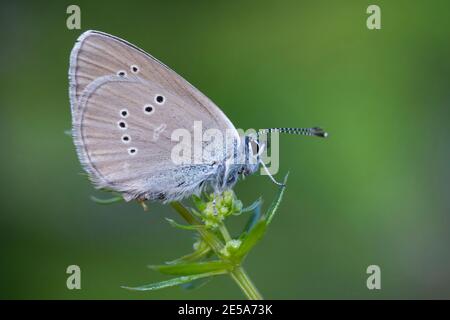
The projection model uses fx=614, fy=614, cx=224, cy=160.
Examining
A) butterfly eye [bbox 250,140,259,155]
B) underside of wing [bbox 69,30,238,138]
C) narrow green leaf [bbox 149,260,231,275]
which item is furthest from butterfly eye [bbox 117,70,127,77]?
narrow green leaf [bbox 149,260,231,275]

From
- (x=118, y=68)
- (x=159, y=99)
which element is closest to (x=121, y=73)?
(x=118, y=68)

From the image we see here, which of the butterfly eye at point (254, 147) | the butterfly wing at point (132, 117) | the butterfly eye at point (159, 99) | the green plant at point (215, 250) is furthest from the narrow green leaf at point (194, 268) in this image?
the butterfly eye at point (159, 99)

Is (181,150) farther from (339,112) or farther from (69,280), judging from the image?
(339,112)

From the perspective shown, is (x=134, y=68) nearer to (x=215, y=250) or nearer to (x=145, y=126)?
(x=145, y=126)

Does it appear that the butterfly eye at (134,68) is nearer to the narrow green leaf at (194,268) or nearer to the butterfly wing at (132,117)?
the butterfly wing at (132,117)

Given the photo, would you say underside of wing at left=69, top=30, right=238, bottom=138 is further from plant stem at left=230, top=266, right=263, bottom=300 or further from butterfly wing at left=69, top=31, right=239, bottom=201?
plant stem at left=230, top=266, right=263, bottom=300
